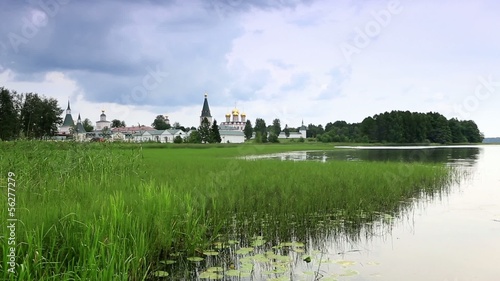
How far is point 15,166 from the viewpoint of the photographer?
32.1 ft

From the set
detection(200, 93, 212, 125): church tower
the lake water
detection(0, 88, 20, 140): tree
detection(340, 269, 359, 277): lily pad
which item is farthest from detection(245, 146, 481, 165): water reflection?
detection(200, 93, 212, 125): church tower

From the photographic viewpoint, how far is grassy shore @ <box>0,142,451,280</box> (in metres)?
4.86

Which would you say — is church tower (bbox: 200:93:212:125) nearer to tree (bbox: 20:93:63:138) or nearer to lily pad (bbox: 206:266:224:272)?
tree (bbox: 20:93:63:138)

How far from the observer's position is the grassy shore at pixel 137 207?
15.9 feet

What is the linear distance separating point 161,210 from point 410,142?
400ft

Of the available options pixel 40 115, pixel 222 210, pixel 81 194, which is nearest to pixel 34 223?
pixel 81 194

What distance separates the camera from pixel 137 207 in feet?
22.8

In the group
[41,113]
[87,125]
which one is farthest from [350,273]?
Result: [87,125]

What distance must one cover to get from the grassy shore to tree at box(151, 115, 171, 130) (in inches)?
6272

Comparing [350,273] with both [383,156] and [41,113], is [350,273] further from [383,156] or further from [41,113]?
[41,113]

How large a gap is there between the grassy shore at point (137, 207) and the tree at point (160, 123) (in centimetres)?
15931

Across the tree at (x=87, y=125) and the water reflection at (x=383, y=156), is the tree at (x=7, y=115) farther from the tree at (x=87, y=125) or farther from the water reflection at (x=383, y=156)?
the tree at (x=87, y=125)

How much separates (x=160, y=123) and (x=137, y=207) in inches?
6781

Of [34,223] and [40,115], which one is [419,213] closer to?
[34,223]
